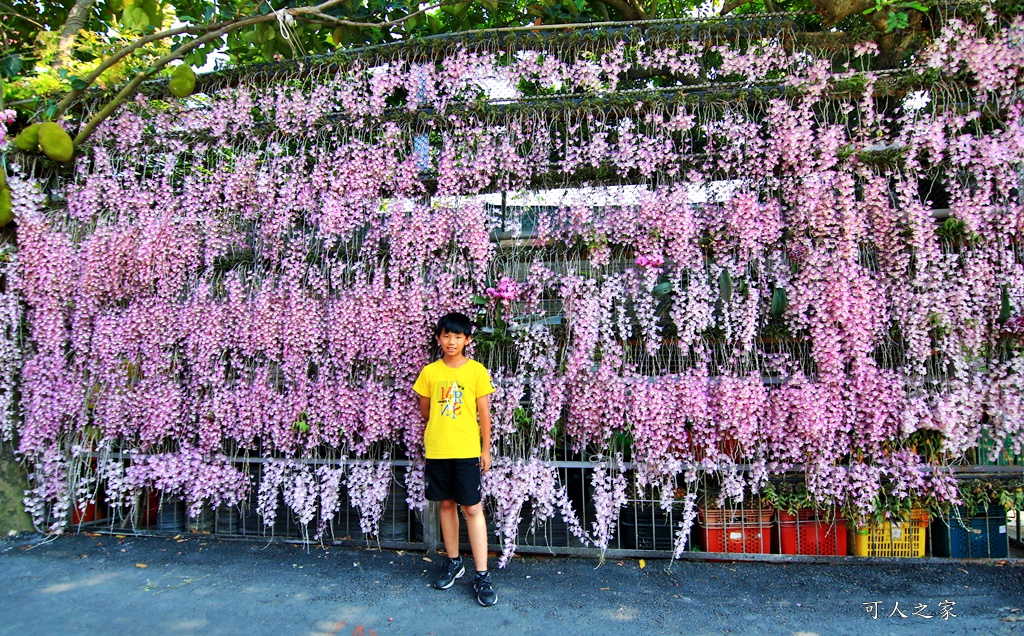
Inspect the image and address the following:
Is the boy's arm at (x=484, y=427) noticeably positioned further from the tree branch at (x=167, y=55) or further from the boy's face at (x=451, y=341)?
the tree branch at (x=167, y=55)

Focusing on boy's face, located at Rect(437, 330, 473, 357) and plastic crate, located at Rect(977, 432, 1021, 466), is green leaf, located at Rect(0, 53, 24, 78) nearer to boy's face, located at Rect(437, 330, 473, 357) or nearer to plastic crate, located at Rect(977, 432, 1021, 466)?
boy's face, located at Rect(437, 330, 473, 357)

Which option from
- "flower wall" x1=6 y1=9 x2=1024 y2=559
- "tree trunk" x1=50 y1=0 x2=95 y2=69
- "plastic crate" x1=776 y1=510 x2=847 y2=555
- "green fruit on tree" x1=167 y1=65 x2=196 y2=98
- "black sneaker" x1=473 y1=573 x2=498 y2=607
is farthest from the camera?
"tree trunk" x1=50 y1=0 x2=95 y2=69

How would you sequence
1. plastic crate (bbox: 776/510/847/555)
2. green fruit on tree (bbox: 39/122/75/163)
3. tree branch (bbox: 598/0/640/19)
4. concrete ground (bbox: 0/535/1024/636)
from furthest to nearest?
tree branch (bbox: 598/0/640/19) → green fruit on tree (bbox: 39/122/75/163) → plastic crate (bbox: 776/510/847/555) → concrete ground (bbox: 0/535/1024/636)

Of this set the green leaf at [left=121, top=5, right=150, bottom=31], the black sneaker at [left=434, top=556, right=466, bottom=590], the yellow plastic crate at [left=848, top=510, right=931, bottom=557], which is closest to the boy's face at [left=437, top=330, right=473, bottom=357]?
the black sneaker at [left=434, top=556, right=466, bottom=590]

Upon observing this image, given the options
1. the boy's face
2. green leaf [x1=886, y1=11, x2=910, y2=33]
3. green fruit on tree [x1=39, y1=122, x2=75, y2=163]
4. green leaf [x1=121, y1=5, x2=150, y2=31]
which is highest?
green leaf [x1=121, y1=5, x2=150, y2=31]

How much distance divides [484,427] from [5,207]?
4.57m

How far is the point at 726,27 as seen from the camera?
432 cm

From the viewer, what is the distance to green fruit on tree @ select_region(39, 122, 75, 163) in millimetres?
4523

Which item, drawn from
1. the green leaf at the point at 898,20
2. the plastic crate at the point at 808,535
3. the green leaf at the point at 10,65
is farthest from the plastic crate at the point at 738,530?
the green leaf at the point at 10,65

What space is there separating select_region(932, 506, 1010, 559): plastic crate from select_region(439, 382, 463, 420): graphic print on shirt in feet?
11.2

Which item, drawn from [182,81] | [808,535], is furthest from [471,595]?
[182,81]

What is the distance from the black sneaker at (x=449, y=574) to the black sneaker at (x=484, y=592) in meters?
0.23

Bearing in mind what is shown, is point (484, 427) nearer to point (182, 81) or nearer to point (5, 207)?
point (182, 81)

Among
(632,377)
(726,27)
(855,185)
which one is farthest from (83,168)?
(855,185)
